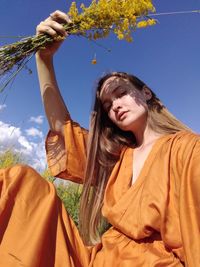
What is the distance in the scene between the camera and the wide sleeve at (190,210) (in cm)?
121

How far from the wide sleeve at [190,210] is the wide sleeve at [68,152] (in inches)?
36.6

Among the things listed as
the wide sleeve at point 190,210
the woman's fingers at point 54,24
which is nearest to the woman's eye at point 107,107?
the woman's fingers at point 54,24

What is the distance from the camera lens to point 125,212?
5.18 ft

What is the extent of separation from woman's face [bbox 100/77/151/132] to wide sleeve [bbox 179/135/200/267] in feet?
2.22

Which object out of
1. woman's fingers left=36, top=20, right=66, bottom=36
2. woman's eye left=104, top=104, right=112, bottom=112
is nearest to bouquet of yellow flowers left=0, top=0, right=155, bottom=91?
woman's fingers left=36, top=20, right=66, bottom=36

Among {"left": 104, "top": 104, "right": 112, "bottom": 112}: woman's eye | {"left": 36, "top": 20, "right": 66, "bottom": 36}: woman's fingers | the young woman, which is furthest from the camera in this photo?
{"left": 104, "top": 104, "right": 112, "bottom": 112}: woman's eye

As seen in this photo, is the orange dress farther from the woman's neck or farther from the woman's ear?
the woman's ear

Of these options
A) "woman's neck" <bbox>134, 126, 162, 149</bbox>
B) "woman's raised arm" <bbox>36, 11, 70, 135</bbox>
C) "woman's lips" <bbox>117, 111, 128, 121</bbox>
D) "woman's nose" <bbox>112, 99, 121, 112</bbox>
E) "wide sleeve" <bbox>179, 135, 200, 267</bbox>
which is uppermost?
"woman's raised arm" <bbox>36, 11, 70, 135</bbox>

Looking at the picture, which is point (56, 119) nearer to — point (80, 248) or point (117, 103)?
point (117, 103)

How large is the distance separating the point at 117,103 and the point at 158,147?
39 centimetres

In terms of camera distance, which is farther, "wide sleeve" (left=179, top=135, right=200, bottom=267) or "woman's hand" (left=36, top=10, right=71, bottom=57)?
"woman's hand" (left=36, top=10, right=71, bottom=57)

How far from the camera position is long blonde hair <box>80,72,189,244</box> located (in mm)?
2068

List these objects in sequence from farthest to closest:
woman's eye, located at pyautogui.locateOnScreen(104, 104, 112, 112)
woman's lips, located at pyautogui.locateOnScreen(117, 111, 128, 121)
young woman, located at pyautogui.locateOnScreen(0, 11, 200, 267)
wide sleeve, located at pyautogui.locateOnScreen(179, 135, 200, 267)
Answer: woman's eye, located at pyautogui.locateOnScreen(104, 104, 112, 112), woman's lips, located at pyautogui.locateOnScreen(117, 111, 128, 121), young woman, located at pyautogui.locateOnScreen(0, 11, 200, 267), wide sleeve, located at pyautogui.locateOnScreen(179, 135, 200, 267)

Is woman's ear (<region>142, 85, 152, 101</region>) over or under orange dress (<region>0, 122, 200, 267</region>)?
over
